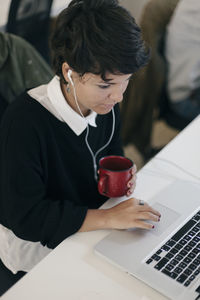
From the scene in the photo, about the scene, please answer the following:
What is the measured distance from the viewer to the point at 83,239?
106cm

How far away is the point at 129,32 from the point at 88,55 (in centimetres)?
11

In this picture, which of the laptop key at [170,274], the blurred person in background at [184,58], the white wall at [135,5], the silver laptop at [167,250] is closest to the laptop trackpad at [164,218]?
the silver laptop at [167,250]

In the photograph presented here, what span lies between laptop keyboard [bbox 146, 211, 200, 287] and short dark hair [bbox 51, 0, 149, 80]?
0.40m

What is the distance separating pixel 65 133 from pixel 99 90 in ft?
0.54

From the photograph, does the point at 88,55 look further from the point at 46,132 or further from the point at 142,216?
the point at 142,216

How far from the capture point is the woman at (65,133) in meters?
1.02

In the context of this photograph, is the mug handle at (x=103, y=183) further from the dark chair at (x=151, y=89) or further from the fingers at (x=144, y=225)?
the dark chair at (x=151, y=89)

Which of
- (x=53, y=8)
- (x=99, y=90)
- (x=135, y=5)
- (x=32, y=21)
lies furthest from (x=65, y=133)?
(x=135, y=5)

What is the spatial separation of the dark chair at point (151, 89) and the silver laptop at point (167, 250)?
1031mm

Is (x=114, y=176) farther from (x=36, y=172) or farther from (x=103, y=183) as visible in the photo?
(x=36, y=172)

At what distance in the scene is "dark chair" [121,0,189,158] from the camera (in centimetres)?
204

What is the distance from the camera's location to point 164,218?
1.10 metres

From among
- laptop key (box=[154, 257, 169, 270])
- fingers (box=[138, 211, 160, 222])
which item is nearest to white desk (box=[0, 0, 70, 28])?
fingers (box=[138, 211, 160, 222])

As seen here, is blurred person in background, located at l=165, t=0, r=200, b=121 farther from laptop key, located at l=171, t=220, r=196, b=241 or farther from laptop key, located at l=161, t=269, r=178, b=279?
laptop key, located at l=161, t=269, r=178, b=279
